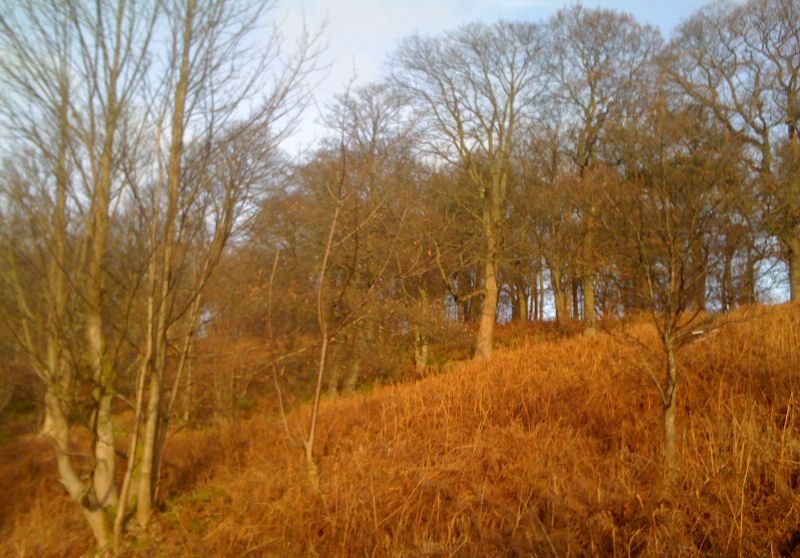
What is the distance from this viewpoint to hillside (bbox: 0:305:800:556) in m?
3.76

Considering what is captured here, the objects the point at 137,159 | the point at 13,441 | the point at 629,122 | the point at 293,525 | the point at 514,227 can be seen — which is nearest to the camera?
the point at 293,525

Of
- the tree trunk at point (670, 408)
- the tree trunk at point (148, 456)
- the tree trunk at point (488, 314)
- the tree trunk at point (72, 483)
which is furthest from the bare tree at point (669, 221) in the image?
the tree trunk at point (488, 314)

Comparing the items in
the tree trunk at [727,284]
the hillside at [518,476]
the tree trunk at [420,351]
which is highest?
the tree trunk at [727,284]

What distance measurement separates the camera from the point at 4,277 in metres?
4.71

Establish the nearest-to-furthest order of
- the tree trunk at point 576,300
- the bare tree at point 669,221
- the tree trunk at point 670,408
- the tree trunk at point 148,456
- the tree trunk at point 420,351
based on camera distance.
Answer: the tree trunk at point 670,408 → the bare tree at point 669,221 → the tree trunk at point 148,456 → the tree trunk at point 420,351 → the tree trunk at point 576,300

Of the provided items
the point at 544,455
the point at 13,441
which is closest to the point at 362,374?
the point at 13,441

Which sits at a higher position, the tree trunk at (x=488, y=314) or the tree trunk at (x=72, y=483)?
the tree trunk at (x=488, y=314)

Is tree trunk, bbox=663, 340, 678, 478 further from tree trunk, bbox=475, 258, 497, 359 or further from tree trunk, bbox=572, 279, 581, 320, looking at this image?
tree trunk, bbox=572, 279, 581, 320

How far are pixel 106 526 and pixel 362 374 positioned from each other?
33.1ft

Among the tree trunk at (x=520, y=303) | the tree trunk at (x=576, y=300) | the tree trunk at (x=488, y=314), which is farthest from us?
the tree trunk at (x=520, y=303)

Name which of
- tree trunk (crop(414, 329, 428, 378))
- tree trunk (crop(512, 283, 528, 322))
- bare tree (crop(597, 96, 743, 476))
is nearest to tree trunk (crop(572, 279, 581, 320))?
tree trunk (crop(512, 283, 528, 322))

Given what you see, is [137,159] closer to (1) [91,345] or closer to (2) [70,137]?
(2) [70,137]

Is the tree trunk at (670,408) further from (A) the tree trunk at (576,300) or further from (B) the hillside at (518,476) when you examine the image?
(A) the tree trunk at (576,300)

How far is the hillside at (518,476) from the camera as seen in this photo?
3.76 meters
